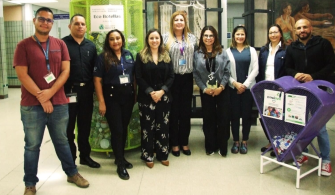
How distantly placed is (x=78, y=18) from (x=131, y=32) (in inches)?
28.8

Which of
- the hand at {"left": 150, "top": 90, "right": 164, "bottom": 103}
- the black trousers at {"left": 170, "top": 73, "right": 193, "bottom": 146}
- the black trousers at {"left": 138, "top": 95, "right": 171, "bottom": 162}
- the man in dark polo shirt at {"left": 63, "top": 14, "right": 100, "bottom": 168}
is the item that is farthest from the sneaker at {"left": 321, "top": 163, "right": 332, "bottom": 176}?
the man in dark polo shirt at {"left": 63, "top": 14, "right": 100, "bottom": 168}

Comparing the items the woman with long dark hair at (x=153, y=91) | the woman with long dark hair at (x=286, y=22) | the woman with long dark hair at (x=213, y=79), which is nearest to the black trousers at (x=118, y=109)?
the woman with long dark hair at (x=153, y=91)

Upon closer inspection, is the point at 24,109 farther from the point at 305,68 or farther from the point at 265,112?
the point at 305,68

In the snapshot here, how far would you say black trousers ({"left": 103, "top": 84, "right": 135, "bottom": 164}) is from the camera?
314cm

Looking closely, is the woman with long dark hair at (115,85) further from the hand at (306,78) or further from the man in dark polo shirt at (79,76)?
the hand at (306,78)

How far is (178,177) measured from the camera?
3121mm

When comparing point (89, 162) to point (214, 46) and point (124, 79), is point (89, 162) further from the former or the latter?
point (214, 46)

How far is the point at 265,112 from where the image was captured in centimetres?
308

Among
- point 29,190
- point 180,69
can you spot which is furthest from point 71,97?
point 180,69

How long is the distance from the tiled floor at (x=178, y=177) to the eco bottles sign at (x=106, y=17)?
1.58 m

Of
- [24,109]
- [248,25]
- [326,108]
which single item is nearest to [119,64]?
[24,109]

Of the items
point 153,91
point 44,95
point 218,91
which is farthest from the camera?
point 218,91

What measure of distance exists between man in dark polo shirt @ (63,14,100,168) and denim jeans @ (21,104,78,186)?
28cm

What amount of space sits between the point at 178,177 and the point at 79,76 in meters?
1.46
